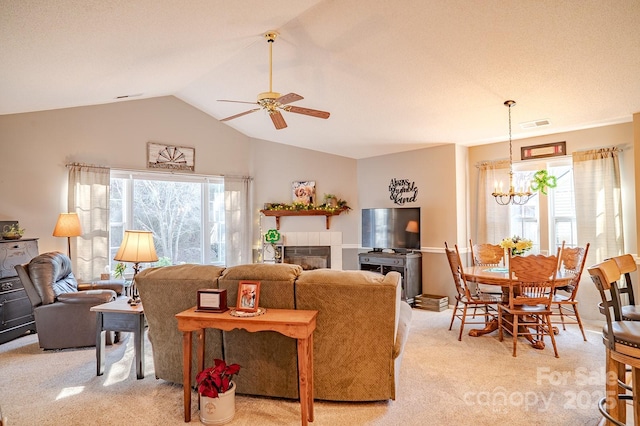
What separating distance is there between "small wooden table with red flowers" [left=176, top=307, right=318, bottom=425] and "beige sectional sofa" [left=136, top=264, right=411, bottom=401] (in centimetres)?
15

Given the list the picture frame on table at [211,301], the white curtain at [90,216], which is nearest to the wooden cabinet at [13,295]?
the white curtain at [90,216]

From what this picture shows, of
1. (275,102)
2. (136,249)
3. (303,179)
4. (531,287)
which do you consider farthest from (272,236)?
(531,287)

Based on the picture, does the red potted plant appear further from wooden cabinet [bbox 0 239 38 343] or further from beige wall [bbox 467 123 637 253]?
beige wall [bbox 467 123 637 253]

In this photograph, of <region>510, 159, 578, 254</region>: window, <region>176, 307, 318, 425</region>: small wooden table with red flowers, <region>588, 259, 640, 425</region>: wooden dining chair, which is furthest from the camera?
<region>510, 159, 578, 254</region>: window

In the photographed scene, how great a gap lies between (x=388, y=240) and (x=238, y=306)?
4178 mm

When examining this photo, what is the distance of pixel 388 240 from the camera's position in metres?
6.29

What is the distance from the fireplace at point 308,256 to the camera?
698 centimetres

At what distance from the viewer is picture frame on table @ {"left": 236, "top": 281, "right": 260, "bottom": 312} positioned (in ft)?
8.05

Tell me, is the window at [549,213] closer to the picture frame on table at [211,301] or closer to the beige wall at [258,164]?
the beige wall at [258,164]

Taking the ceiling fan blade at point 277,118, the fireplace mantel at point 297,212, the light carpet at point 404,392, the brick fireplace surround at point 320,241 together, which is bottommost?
the light carpet at point 404,392

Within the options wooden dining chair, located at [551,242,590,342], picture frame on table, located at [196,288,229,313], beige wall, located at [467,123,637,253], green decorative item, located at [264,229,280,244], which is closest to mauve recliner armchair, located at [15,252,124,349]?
picture frame on table, located at [196,288,229,313]

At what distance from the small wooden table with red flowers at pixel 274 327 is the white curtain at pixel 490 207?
423cm

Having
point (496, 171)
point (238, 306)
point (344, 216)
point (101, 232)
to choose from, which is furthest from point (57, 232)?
point (496, 171)

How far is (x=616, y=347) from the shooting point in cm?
197
